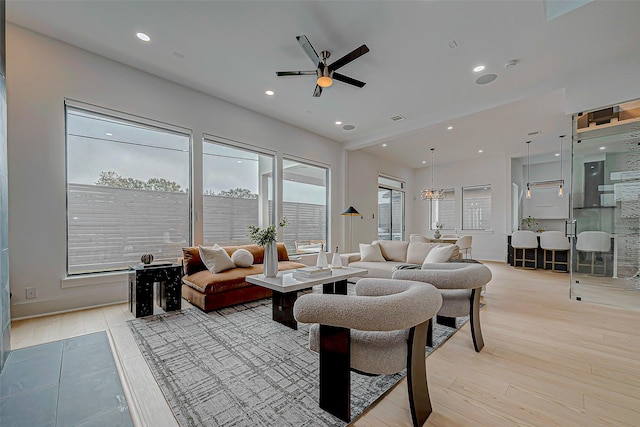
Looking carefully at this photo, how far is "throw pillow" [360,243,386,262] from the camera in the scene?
4.82m

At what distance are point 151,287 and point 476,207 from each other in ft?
29.2

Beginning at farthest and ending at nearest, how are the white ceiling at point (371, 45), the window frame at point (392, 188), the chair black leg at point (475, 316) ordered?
the window frame at point (392, 188)
the white ceiling at point (371, 45)
the chair black leg at point (475, 316)

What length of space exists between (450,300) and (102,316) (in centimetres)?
382

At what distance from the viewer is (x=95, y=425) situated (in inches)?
56.7

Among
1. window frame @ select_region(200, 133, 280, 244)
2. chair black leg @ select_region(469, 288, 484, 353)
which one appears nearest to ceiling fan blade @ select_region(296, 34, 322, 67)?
window frame @ select_region(200, 133, 280, 244)

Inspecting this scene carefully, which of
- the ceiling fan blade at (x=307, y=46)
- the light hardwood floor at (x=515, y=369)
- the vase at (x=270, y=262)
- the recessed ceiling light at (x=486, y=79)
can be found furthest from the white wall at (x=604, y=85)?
the vase at (x=270, y=262)

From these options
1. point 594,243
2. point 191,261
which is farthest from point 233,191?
point 594,243

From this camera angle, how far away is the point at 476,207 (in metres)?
8.38

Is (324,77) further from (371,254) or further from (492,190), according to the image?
(492,190)

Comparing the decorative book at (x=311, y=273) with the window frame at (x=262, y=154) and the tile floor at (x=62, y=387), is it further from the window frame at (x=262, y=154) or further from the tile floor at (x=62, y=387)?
the window frame at (x=262, y=154)

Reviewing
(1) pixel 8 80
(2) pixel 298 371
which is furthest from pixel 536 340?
(1) pixel 8 80

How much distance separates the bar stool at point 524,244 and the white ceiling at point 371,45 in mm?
3132

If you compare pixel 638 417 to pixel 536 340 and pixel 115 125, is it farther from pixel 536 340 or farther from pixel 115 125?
pixel 115 125

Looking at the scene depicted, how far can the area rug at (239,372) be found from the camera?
151cm
